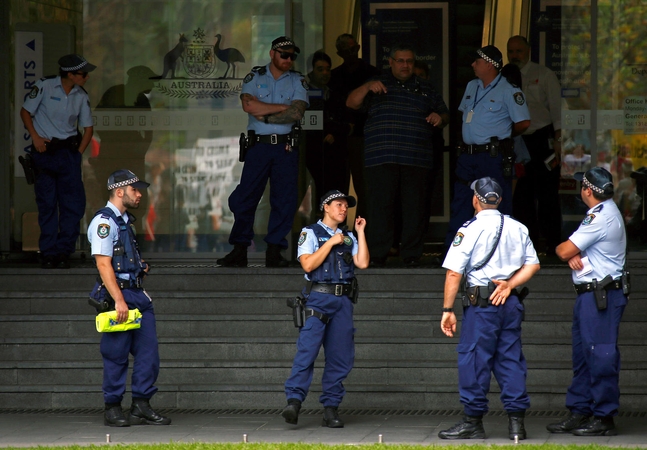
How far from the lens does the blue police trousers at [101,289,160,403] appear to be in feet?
26.1

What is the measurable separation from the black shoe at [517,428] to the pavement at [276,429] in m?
0.06

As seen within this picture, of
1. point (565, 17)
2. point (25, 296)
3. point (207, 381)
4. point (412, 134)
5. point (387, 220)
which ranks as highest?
point (565, 17)

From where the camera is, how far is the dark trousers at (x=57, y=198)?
35.6ft

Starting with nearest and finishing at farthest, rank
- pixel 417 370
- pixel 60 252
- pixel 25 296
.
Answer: pixel 417 370 → pixel 25 296 → pixel 60 252

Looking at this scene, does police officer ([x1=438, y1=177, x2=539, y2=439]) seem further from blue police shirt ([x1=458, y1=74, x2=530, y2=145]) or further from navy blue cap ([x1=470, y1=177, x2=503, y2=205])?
blue police shirt ([x1=458, y1=74, x2=530, y2=145])

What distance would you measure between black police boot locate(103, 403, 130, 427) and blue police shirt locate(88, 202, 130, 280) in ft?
3.11

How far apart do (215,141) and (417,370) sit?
480 centimetres

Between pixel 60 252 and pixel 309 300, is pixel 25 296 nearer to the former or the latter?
pixel 60 252

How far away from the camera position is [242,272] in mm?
10383

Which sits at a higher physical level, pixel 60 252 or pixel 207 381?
pixel 60 252

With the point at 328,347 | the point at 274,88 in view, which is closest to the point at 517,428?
the point at 328,347

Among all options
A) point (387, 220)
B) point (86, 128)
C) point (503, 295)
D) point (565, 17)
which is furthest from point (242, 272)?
point (565, 17)

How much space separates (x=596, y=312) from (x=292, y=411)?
2228 millimetres

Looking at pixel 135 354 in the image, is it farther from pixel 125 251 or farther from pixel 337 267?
pixel 337 267
